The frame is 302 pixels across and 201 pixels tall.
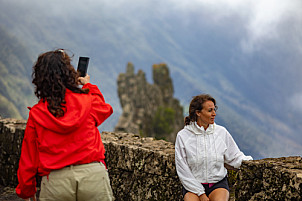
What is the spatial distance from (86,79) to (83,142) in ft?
2.10

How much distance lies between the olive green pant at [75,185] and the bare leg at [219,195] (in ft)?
4.75

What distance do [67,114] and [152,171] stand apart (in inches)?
81.1

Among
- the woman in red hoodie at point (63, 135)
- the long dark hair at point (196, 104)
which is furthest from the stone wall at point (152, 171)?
the woman in red hoodie at point (63, 135)

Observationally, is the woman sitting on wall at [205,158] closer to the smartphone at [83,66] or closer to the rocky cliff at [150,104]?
the smartphone at [83,66]

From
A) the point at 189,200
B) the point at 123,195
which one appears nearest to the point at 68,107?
the point at 189,200

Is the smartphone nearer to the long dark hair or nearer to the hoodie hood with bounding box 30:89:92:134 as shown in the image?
the hoodie hood with bounding box 30:89:92:134

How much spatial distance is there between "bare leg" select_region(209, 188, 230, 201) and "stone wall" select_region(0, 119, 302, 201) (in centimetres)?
13

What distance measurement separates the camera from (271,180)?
12.3 feet

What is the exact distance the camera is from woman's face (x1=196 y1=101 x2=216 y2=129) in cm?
448

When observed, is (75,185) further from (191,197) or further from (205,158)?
(205,158)

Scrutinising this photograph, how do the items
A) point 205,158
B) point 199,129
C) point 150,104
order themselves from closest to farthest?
point 205,158
point 199,129
point 150,104

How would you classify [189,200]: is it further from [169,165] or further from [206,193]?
[169,165]

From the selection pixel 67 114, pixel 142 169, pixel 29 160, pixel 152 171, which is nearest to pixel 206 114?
pixel 152 171

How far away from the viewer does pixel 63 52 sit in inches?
130
